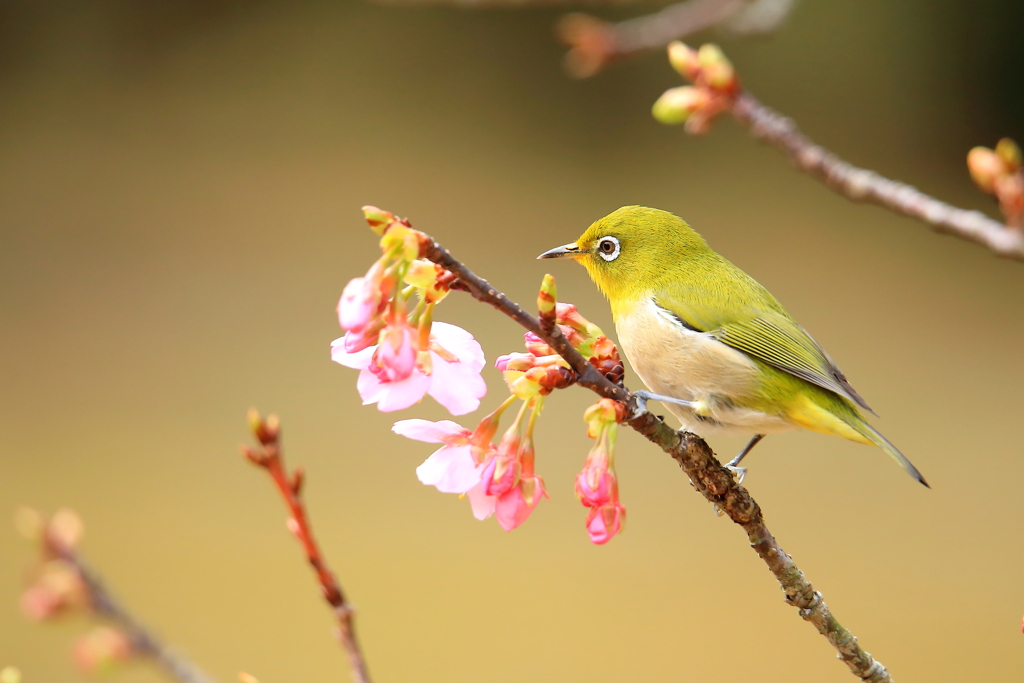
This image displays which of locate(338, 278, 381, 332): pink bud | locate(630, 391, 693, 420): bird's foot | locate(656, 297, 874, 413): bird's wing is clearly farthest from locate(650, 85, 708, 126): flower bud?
locate(338, 278, 381, 332): pink bud

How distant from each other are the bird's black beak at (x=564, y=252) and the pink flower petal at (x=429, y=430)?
272 millimetres

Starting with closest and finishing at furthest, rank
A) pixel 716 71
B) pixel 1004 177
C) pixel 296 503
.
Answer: pixel 296 503 → pixel 1004 177 → pixel 716 71

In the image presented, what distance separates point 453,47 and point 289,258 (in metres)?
1.26

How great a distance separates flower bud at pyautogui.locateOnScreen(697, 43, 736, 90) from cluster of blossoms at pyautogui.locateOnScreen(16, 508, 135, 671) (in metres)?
0.78

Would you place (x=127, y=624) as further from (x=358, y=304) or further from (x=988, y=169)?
(x=988, y=169)

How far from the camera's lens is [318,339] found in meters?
3.86

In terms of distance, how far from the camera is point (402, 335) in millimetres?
446

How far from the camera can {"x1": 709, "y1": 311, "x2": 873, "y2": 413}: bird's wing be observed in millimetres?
785

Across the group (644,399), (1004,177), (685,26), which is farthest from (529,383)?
(685,26)

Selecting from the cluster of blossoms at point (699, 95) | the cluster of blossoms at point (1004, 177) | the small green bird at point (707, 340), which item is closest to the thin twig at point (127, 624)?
the small green bird at point (707, 340)

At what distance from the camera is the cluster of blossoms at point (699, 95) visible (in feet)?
3.19

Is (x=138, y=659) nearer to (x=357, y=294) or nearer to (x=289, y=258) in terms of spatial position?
(x=357, y=294)

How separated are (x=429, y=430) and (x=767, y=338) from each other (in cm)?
40

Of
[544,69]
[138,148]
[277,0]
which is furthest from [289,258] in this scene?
[544,69]
